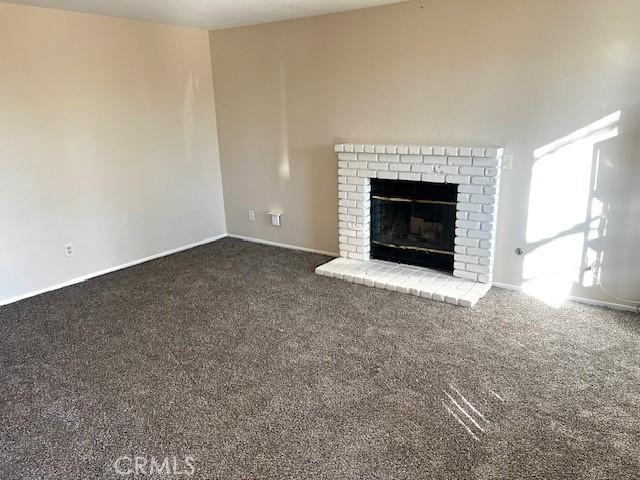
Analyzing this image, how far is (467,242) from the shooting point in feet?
12.6

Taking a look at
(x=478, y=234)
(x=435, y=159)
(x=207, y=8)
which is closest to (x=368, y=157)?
(x=435, y=159)

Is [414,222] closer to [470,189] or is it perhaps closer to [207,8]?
[470,189]

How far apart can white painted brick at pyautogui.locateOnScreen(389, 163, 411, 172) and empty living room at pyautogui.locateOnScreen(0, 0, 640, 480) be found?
0.27 feet

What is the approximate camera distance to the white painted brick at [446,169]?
3.75 metres

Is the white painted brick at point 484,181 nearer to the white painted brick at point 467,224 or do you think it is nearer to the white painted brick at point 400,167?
the white painted brick at point 467,224

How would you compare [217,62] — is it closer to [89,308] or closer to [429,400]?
[89,308]

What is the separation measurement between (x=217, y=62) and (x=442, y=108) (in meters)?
2.59

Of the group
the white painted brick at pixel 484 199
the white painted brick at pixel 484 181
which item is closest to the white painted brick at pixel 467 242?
the white painted brick at pixel 484 199

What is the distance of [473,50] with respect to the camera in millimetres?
3570

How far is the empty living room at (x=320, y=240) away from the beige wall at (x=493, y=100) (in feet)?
0.06

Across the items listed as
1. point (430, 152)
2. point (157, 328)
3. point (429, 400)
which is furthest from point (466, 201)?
point (157, 328)

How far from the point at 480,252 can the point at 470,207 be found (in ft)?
1.22

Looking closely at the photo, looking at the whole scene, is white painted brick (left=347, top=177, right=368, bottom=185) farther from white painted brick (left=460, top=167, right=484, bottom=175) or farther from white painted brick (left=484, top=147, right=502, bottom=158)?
white painted brick (left=484, top=147, right=502, bottom=158)

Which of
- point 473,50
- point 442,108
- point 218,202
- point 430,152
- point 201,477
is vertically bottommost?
point 201,477
